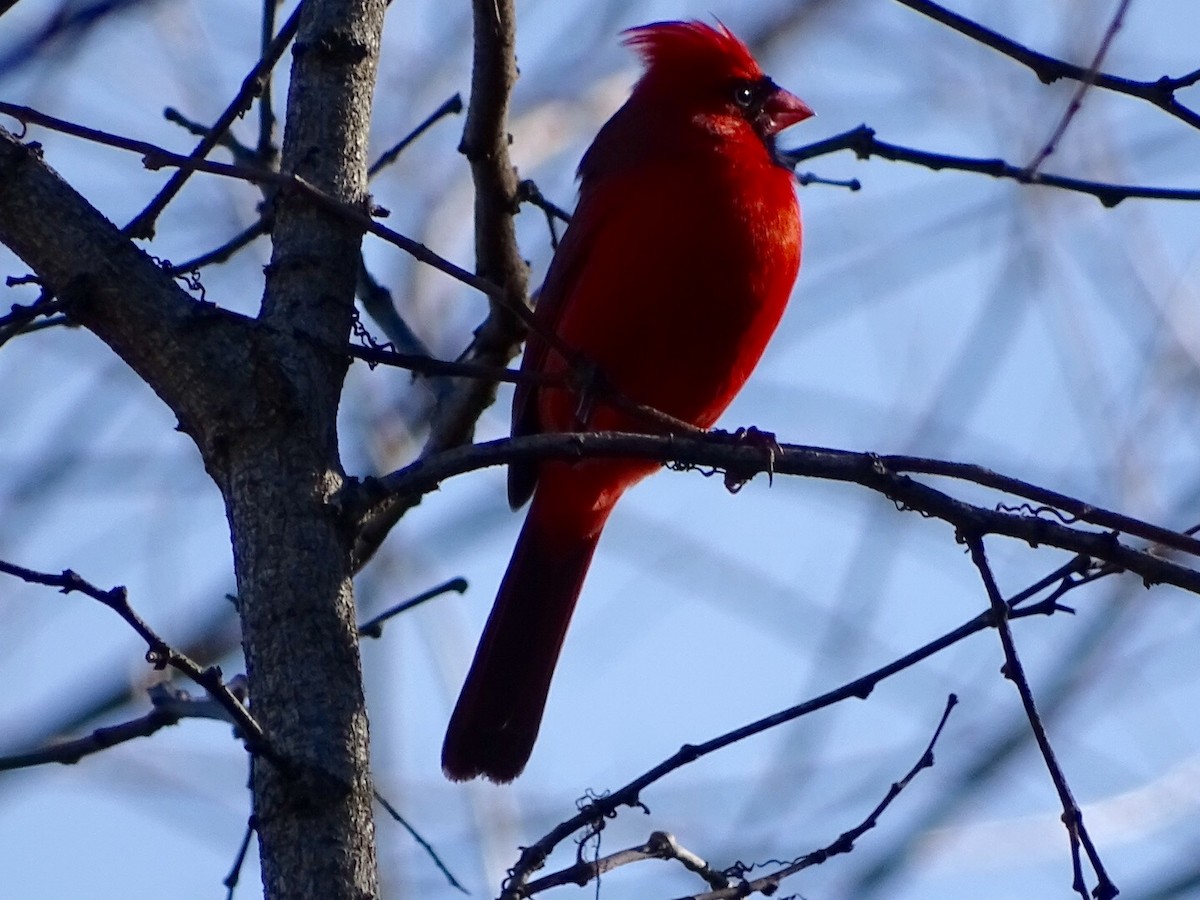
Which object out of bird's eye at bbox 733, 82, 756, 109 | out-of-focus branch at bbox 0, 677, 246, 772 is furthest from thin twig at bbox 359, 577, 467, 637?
bird's eye at bbox 733, 82, 756, 109

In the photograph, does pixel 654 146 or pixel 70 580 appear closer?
pixel 70 580

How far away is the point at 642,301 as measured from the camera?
146 inches

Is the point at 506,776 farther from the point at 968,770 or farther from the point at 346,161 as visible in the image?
the point at 346,161

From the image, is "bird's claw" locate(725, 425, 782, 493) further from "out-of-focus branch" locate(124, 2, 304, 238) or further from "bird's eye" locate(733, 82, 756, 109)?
"bird's eye" locate(733, 82, 756, 109)

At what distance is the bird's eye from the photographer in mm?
4379

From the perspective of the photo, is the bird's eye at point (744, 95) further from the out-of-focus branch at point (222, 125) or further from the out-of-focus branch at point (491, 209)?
the out-of-focus branch at point (222, 125)

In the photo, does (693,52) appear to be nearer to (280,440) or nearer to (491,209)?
(491,209)

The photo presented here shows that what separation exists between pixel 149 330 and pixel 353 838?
30.6 inches

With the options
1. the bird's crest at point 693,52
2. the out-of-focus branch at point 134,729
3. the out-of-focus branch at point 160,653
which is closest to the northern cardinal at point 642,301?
the bird's crest at point 693,52

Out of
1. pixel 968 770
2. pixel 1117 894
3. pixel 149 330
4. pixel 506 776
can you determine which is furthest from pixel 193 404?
pixel 968 770

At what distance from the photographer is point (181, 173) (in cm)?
256

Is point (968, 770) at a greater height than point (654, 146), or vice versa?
point (654, 146)

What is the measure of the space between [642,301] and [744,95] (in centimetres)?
97

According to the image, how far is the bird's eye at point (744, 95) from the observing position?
4379mm
